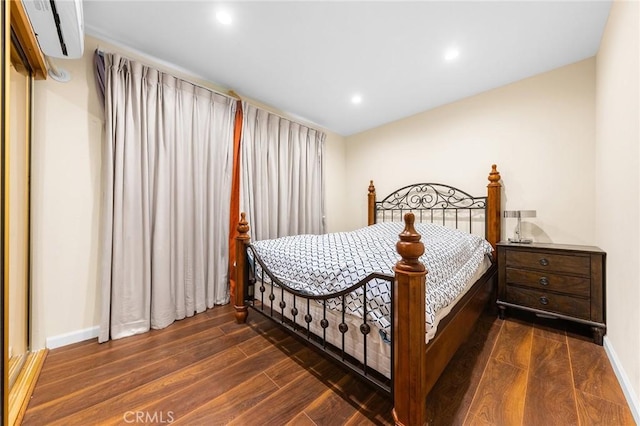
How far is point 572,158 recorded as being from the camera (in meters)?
2.17

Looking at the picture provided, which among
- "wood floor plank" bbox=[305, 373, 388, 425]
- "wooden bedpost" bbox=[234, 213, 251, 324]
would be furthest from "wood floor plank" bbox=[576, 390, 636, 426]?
"wooden bedpost" bbox=[234, 213, 251, 324]

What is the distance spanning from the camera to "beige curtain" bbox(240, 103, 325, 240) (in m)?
2.74

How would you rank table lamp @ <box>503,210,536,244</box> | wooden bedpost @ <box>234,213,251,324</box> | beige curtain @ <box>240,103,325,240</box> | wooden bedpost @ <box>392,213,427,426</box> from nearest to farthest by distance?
wooden bedpost @ <box>392,213,427,426</box> < wooden bedpost @ <box>234,213,251,324</box> < table lamp @ <box>503,210,536,244</box> < beige curtain @ <box>240,103,325,240</box>

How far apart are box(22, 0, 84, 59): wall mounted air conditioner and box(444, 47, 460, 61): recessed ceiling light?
8.39 feet

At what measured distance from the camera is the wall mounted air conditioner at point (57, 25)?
1.26 metres

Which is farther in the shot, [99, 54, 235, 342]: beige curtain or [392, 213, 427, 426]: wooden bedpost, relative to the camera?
[99, 54, 235, 342]: beige curtain

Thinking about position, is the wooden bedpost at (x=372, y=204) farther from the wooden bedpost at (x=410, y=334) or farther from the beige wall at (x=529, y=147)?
the wooden bedpost at (x=410, y=334)

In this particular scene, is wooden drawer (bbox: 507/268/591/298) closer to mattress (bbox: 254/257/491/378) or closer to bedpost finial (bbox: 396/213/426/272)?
mattress (bbox: 254/257/491/378)

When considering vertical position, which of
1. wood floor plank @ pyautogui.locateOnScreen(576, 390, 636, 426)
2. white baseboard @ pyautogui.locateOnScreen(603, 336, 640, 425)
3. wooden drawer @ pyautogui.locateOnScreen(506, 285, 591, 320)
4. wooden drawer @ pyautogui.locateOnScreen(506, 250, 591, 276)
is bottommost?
wood floor plank @ pyautogui.locateOnScreen(576, 390, 636, 426)

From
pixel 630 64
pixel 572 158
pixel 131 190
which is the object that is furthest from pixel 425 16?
pixel 131 190

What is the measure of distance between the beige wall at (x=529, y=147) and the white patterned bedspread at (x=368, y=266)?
80 centimetres

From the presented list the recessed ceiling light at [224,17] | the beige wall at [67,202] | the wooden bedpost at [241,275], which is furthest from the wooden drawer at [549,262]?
the beige wall at [67,202]

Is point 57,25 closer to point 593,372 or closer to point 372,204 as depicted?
point 372,204

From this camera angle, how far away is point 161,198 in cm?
207
